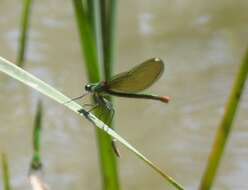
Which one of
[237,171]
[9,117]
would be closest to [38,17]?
[9,117]

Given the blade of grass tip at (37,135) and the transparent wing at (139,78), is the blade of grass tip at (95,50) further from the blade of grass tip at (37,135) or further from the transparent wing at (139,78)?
the blade of grass tip at (37,135)

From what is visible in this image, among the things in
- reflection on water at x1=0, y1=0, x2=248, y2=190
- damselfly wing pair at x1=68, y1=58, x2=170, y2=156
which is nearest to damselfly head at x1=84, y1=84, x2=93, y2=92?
damselfly wing pair at x1=68, y1=58, x2=170, y2=156

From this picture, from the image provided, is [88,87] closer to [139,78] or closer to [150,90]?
[139,78]

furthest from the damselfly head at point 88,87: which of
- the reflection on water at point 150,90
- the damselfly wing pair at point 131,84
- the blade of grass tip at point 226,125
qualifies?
the reflection on water at point 150,90

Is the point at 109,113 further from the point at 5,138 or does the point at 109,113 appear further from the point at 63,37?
the point at 63,37

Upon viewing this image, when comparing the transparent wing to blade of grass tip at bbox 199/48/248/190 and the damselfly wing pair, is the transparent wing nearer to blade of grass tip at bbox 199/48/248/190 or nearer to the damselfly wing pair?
the damselfly wing pair

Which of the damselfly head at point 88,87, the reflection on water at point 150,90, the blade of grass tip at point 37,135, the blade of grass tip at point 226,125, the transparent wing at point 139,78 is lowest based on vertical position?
the reflection on water at point 150,90
